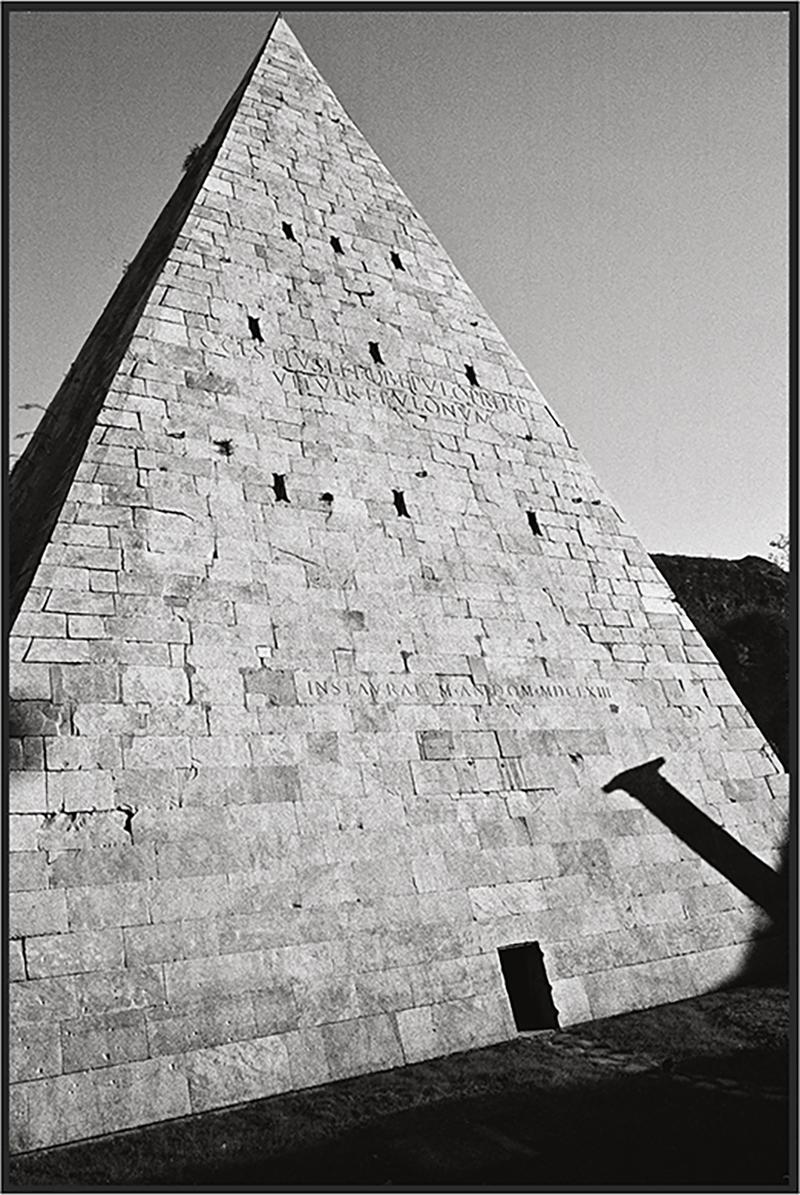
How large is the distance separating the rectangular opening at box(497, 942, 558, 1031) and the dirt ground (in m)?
0.36

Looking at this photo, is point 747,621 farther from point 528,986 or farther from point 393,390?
point 528,986

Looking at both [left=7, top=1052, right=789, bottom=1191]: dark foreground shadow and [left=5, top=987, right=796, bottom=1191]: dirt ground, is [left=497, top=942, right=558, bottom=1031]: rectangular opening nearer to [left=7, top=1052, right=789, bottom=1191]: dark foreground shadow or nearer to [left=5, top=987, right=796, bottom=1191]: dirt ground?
[left=5, top=987, right=796, bottom=1191]: dirt ground

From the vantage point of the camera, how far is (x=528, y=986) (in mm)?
5922

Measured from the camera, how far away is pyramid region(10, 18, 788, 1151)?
4.78m

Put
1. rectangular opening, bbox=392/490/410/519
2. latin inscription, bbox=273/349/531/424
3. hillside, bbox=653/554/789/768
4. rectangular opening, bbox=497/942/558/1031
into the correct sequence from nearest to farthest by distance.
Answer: rectangular opening, bbox=497/942/558/1031
rectangular opening, bbox=392/490/410/519
latin inscription, bbox=273/349/531/424
hillside, bbox=653/554/789/768

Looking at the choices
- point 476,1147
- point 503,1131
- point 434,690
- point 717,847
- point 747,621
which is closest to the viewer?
point 476,1147

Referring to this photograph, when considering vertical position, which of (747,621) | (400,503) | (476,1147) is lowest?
(476,1147)

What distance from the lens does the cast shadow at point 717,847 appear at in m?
7.08

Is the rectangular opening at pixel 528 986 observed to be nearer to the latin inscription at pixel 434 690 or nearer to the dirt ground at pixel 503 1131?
the dirt ground at pixel 503 1131

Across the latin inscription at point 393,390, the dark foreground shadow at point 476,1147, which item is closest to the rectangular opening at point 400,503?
the latin inscription at point 393,390

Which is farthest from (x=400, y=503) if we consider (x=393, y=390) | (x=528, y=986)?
(x=528, y=986)

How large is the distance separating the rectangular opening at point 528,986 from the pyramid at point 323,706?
0.08 feet

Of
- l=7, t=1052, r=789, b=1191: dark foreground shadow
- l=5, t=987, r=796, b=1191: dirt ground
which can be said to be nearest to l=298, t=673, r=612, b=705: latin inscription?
l=5, t=987, r=796, b=1191: dirt ground

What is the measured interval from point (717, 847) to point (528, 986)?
237 cm
